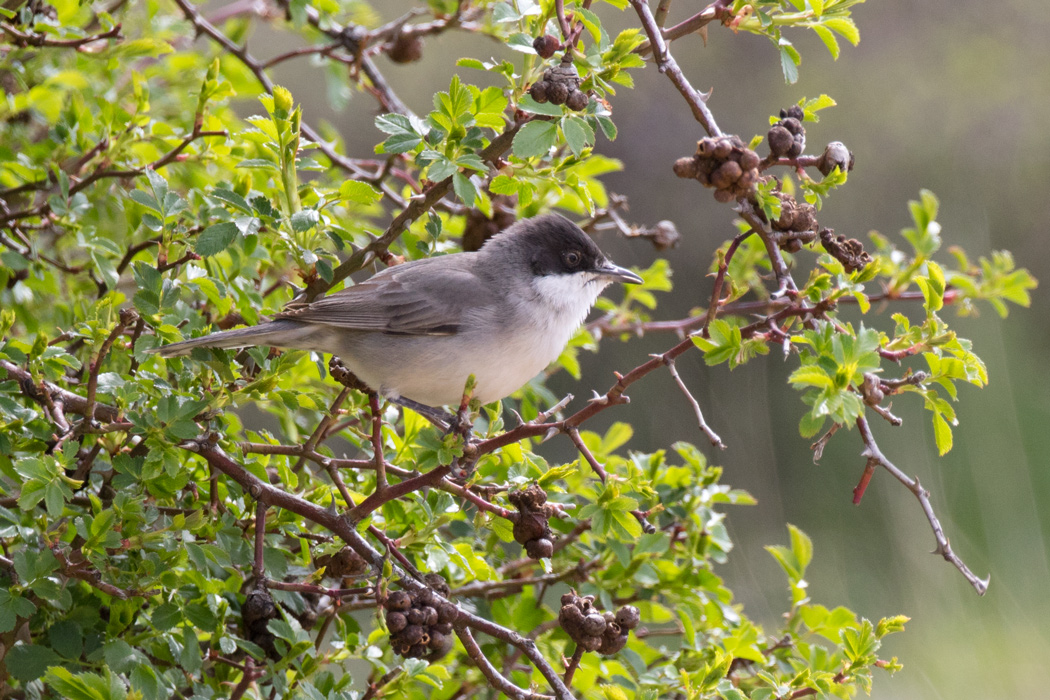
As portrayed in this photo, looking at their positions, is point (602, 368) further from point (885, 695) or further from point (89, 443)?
point (89, 443)

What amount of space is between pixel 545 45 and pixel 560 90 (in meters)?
0.14

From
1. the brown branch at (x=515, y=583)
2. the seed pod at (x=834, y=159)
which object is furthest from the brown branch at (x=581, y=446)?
the seed pod at (x=834, y=159)

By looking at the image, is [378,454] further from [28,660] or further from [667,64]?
[667,64]

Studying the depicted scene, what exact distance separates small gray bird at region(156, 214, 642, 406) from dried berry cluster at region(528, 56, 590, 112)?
0.92 m

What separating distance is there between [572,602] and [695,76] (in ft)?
Result: 24.1

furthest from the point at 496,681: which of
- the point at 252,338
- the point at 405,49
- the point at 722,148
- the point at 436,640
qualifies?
the point at 405,49

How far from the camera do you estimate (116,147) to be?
103 inches

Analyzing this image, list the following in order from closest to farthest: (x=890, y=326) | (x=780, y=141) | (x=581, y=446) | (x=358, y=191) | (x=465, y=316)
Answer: (x=780, y=141), (x=581, y=446), (x=358, y=191), (x=465, y=316), (x=890, y=326)

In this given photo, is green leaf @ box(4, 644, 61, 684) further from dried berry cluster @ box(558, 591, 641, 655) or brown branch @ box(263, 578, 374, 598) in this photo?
dried berry cluster @ box(558, 591, 641, 655)

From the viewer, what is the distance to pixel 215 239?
209 centimetres

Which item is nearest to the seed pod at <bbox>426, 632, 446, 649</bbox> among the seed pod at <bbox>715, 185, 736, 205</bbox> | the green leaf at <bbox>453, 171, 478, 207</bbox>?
the green leaf at <bbox>453, 171, 478, 207</bbox>

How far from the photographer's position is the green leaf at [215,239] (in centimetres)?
207

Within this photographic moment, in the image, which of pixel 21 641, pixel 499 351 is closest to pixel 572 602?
pixel 499 351

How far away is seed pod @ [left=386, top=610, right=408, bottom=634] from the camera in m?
1.76
